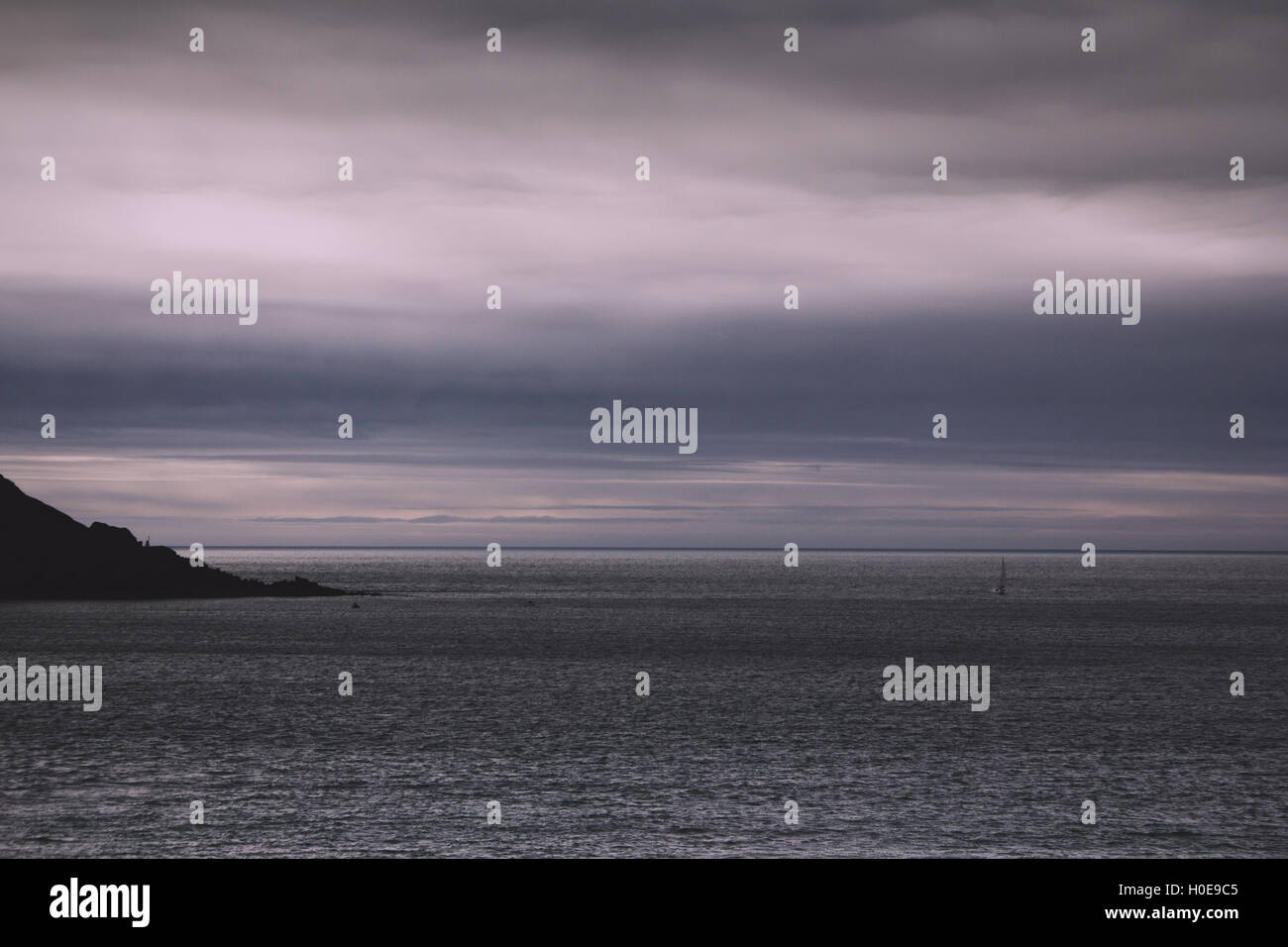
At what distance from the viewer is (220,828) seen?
55625 millimetres

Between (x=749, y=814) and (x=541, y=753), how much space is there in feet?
66.2

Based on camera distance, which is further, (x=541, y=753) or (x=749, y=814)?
(x=541, y=753)

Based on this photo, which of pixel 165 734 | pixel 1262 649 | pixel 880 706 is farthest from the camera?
pixel 1262 649

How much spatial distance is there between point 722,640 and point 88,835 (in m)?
116
